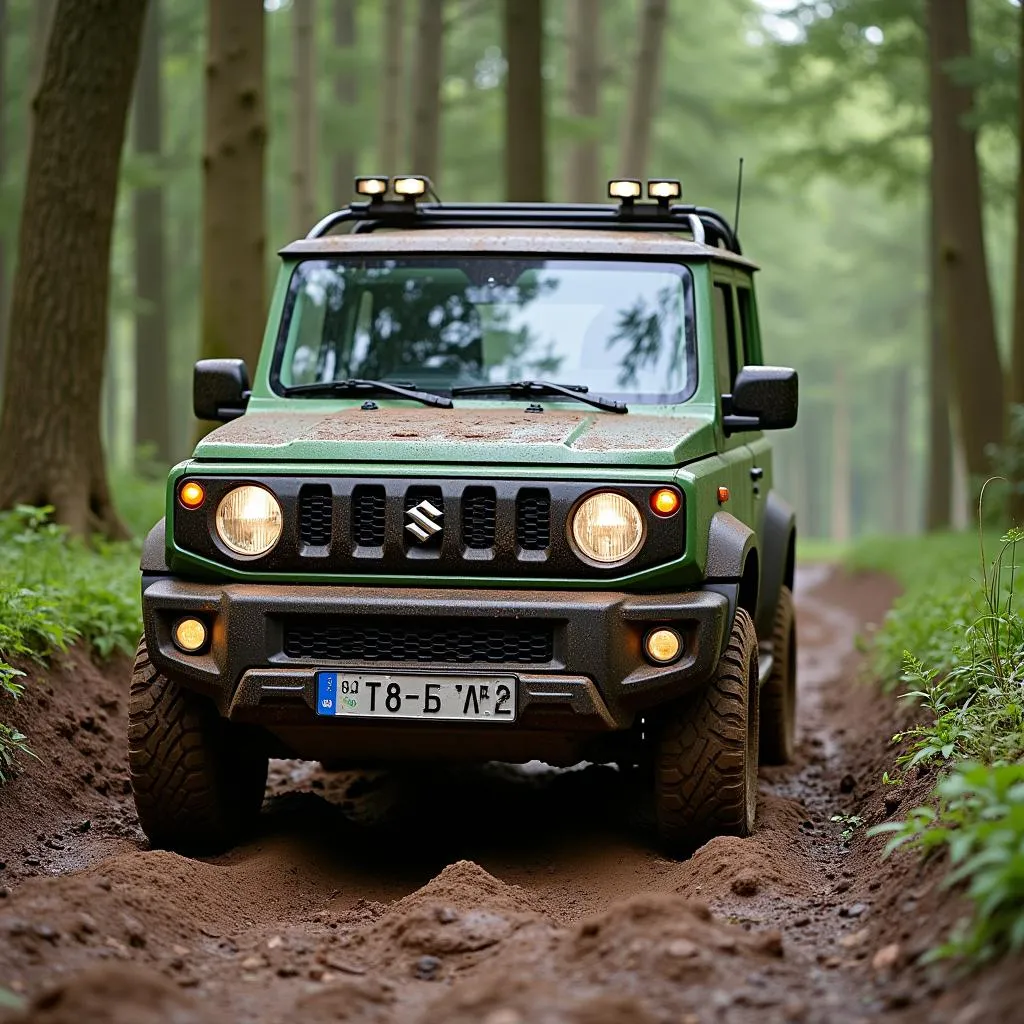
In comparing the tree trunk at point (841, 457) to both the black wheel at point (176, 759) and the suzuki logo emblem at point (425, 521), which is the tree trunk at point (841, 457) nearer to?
the black wheel at point (176, 759)

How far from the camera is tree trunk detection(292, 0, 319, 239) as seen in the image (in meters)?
20.3

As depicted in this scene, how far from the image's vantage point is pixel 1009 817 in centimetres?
420

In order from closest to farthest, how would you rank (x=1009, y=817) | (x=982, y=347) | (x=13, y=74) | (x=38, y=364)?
(x=1009, y=817) → (x=38, y=364) → (x=982, y=347) → (x=13, y=74)

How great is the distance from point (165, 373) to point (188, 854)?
59.7 ft

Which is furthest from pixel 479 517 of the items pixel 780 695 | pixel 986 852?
pixel 780 695

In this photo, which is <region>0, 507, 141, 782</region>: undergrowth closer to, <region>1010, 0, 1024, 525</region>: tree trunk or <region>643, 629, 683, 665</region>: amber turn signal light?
<region>643, 629, 683, 665</region>: amber turn signal light

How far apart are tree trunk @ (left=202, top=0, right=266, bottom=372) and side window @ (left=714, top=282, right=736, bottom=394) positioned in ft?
18.0

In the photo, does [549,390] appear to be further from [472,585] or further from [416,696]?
[416,696]

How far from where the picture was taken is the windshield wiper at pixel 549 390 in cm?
653

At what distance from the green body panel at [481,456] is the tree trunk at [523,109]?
1067 cm

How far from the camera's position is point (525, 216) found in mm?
7859

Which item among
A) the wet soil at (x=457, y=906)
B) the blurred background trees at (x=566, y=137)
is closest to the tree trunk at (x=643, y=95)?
the blurred background trees at (x=566, y=137)

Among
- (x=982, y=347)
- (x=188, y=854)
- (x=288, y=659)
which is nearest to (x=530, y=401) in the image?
(x=288, y=659)

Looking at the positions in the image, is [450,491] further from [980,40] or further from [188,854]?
[980,40]
